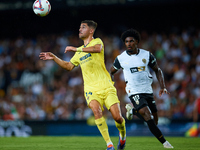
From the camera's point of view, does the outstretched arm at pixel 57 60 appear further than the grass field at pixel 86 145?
No

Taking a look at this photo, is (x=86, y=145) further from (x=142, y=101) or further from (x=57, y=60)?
(x=57, y=60)

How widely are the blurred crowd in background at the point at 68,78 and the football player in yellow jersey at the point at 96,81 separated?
6.98m

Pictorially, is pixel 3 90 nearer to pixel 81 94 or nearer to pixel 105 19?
pixel 81 94

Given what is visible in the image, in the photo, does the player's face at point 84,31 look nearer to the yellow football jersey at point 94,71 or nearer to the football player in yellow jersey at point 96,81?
the football player in yellow jersey at point 96,81

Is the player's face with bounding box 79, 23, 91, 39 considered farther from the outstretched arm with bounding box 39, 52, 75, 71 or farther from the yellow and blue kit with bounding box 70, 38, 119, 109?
the outstretched arm with bounding box 39, 52, 75, 71

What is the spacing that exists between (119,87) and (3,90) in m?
6.52

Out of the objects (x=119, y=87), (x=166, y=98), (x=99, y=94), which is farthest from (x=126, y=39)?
(x=119, y=87)

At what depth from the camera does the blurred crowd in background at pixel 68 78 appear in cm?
1557

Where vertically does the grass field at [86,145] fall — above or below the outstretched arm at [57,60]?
below

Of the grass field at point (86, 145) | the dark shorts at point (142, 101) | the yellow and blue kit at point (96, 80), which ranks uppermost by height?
the yellow and blue kit at point (96, 80)

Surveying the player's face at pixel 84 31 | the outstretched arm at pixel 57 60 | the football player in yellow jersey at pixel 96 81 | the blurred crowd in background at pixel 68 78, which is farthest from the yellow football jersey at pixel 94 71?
the blurred crowd in background at pixel 68 78

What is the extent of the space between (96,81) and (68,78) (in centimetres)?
1078

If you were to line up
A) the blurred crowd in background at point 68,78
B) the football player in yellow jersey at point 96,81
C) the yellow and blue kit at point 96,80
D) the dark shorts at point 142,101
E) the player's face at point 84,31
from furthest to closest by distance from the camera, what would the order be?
the blurred crowd in background at point 68,78, the player's face at point 84,31, the dark shorts at point 142,101, the yellow and blue kit at point 96,80, the football player in yellow jersey at point 96,81

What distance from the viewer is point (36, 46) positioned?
66.8 ft
